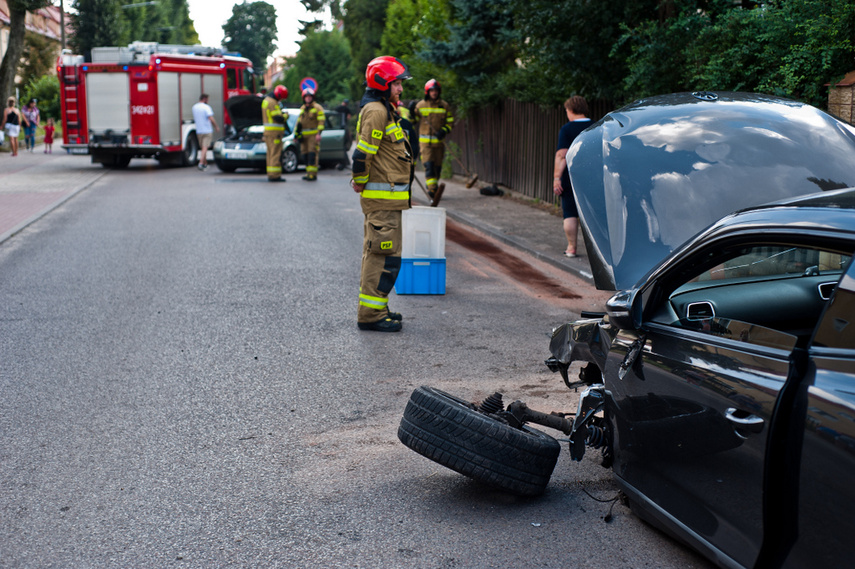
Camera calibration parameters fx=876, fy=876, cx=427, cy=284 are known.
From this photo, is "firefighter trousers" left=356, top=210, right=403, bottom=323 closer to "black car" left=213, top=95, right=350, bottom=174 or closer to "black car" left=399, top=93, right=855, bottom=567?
"black car" left=399, top=93, right=855, bottom=567

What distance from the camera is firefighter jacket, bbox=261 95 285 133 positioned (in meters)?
20.1

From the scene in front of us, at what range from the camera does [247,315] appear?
7.96 metres

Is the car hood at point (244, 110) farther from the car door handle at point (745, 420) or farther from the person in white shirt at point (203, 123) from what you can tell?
the car door handle at point (745, 420)

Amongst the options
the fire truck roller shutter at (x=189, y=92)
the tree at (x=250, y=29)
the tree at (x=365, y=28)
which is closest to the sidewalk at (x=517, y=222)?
the fire truck roller shutter at (x=189, y=92)

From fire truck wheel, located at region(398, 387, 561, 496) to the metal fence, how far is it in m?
11.0

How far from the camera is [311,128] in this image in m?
21.5

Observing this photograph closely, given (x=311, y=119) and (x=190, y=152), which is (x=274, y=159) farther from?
(x=190, y=152)

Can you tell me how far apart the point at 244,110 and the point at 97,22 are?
103ft

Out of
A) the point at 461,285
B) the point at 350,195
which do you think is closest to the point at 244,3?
the point at 350,195

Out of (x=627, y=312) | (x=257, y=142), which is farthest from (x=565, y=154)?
(x=257, y=142)

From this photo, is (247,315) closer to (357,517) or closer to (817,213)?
(357,517)

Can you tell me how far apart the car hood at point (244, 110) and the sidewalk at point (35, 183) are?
407 cm

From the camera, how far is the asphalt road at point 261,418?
368cm

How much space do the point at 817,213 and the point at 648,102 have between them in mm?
2479
